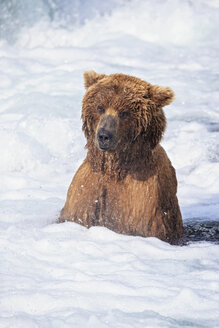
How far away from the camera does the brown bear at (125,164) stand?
15.1 feet

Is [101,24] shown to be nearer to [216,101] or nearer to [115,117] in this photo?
[216,101]

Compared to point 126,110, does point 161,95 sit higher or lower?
higher

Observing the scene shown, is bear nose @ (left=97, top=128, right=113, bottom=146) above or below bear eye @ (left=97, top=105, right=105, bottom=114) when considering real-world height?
below

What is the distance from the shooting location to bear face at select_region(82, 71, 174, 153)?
15.1ft

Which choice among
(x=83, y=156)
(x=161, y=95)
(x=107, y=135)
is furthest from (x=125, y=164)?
(x=83, y=156)

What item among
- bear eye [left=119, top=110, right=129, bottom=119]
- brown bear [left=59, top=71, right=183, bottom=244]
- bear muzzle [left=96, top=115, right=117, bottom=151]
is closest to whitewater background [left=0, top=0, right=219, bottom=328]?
brown bear [left=59, top=71, right=183, bottom=244]

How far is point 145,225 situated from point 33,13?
14169 mm

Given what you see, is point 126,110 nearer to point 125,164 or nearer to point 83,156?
point 125,164

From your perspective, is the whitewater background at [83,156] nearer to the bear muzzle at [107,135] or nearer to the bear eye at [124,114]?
the bear muzzle at [107,135]

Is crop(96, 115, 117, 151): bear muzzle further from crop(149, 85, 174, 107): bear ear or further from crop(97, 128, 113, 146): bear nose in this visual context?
crop(149, 85, 174, 107): bear ear

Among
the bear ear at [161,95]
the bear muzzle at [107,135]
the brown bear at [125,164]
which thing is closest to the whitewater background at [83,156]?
the brown bear at [125,164]

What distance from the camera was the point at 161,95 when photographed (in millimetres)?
4656

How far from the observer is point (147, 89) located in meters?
4.70

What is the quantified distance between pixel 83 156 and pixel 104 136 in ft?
14.2
